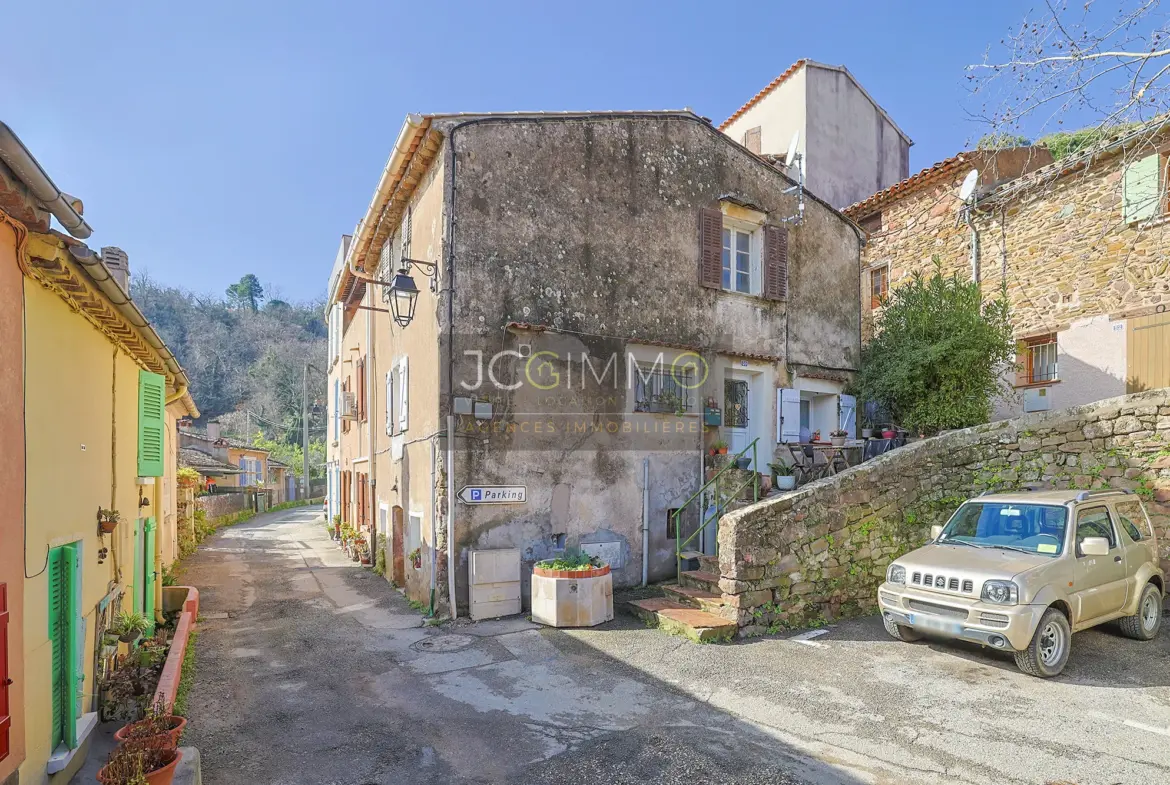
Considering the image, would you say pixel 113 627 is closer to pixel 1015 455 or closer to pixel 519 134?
pixel 519 134

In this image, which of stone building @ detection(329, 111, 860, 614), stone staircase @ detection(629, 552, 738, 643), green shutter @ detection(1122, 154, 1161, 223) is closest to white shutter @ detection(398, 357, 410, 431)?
stone building @ detection(329, 111, 860, 614)

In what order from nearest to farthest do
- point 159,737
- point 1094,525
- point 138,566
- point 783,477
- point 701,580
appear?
1. point 159,737
2. point 1094,525
3. point 138,566
4. point 701,580
5. point 783,477

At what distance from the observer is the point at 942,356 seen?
1220 cm

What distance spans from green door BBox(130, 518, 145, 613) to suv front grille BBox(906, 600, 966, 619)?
8.92 meters

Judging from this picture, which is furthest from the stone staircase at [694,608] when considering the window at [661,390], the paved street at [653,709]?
the window at [661,390]

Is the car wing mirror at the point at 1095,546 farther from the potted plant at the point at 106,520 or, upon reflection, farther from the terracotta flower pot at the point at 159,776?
the potted plant at the point at 106,520

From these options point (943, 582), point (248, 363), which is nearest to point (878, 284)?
point (943, 582)

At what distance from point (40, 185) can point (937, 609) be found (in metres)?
8.12

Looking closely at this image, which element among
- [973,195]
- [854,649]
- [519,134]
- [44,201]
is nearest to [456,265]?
[519,134]

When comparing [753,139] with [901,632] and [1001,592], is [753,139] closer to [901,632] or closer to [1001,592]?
[901,632]

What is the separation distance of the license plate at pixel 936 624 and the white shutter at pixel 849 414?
679cm

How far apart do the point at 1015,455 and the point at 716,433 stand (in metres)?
4.52

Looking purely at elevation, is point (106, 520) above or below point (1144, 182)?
below

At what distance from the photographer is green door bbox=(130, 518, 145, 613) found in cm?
802
